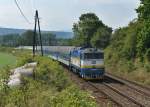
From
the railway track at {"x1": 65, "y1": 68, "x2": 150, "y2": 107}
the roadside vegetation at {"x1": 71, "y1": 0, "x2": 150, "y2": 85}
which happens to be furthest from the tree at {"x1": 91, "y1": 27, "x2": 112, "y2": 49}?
the railway track at {"x1": 65, "y1": 68, "x2": 150, "y2": 107}

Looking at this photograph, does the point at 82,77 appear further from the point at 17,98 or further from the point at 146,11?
the point at 17,98

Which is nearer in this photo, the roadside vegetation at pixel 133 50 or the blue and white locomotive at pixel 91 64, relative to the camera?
the blue and white locomotive at pixel 91 64

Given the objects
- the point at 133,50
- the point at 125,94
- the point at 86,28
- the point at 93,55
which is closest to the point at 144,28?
the point at 93,55

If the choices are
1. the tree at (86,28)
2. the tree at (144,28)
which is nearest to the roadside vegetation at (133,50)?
the tree at (144,28)

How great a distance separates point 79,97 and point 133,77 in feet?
87.6

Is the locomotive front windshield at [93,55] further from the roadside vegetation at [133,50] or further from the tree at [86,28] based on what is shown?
the tree at [86,28]

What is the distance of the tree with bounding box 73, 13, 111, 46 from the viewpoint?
8825 centimetres

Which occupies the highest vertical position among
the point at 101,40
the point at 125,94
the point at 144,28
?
the point at 144,28

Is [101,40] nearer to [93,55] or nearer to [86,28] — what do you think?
[86,28]

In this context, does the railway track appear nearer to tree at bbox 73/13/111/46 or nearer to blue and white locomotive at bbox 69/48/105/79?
blue and white locomotive at bbox 69/48/105/79

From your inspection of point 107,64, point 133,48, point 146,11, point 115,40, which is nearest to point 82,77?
point 146,11

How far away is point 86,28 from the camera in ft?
296

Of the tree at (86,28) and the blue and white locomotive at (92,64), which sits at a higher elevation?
the tree at (86,28)

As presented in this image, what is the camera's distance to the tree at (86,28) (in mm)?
88250
